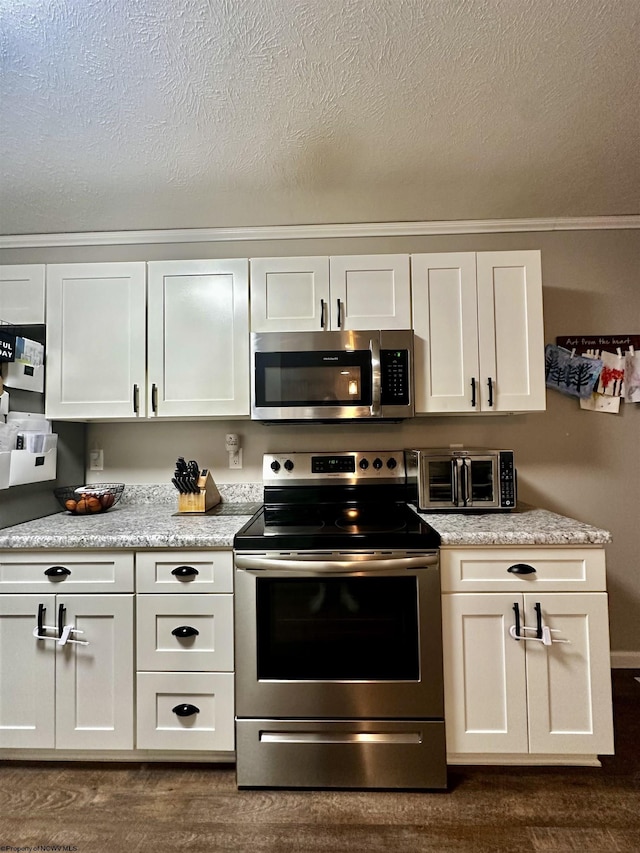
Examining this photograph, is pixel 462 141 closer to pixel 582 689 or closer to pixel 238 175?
pixel 238 175

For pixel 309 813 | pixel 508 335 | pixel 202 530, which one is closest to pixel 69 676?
pixel 202 530

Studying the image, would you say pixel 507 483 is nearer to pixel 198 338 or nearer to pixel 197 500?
pixel 197 500

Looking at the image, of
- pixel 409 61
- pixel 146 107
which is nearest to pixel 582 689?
pixel 409 61

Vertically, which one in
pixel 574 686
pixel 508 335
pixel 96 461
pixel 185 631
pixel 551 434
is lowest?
pixel 574 686

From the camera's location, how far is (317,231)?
236cm

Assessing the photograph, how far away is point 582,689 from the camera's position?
1.54m

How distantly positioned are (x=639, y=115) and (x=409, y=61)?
3.14 feet

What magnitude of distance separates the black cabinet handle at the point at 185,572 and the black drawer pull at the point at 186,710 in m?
0.49

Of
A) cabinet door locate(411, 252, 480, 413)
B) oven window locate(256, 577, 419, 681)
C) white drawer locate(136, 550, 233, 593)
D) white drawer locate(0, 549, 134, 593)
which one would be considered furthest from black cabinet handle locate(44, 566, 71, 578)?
cabinet door locate(411, 252, 480, 413)

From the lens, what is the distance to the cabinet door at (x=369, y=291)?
2.03 metres

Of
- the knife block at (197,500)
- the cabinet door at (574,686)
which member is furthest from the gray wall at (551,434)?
the cabinet door at (574,686)

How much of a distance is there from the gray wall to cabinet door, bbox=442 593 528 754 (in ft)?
3.27

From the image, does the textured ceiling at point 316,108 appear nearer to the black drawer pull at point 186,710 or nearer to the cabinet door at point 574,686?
the cabinet door at point 574,686

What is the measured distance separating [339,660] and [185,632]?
0.60 m
